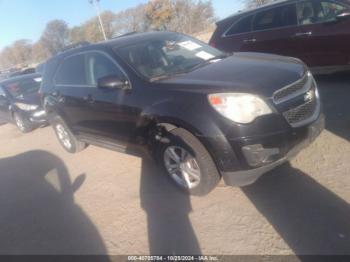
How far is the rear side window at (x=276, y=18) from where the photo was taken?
6.68 meters

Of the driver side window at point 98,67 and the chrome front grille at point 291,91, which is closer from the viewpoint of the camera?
the chrome front grille at point 291,91

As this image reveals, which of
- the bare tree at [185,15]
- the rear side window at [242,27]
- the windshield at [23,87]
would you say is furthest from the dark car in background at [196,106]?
the bare tree at [185,15]

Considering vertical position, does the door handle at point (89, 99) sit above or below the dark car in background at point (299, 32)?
above

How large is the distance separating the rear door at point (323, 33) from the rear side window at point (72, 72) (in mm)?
4282

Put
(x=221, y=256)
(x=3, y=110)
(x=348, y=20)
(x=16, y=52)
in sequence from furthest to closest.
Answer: (x=16, y=52) → (x=3, y=110) → (x=348, y=20) → (x=221, y=256)

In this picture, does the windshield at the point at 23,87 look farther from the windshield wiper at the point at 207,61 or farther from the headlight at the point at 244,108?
the headlight at the point at 244,108

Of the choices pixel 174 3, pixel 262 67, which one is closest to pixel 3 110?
pixel 262 67

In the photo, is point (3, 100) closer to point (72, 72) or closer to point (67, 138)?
point (67, 138)

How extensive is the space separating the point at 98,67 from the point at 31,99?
5303 millimetres

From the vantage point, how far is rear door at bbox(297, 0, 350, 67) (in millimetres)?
5977

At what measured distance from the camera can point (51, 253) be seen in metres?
3.39

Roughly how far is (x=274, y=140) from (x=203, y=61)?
5.34 ft

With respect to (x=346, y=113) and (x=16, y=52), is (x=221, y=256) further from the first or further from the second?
(x=16, y=52)

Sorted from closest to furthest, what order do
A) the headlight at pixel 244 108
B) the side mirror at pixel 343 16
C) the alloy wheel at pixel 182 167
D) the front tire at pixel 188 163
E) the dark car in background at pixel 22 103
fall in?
1. the headlight at pixel 244 108
2. the front tire at pixel 188 163
3. the alloy wheel at pixel 182 167
4. the side mirror at pixel 343 16
5. the dark car in background at pixel 22 103
